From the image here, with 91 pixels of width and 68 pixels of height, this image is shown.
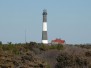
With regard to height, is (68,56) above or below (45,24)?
below

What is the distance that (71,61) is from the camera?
19.2 metres

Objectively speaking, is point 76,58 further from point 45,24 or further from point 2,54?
point 45,24

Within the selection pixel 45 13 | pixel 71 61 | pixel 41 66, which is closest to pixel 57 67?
pixel 71 61

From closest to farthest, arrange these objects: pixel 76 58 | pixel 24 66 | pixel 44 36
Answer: pixel 24 66 → pixel 76 58 → pixel 44 36

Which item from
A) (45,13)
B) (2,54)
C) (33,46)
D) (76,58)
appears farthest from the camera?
(45,13)

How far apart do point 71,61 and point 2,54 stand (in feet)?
11.4

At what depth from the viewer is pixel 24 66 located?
653 inches

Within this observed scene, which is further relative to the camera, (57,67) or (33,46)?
(33,46)

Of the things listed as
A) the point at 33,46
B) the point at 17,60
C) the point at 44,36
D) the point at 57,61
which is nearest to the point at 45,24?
the point at 44,36

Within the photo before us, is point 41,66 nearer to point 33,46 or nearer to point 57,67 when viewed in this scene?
point 57,67

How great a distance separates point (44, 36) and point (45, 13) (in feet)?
18.9

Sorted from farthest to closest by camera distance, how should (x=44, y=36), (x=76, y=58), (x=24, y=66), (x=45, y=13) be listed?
(x=45, y=13)
(x=44, y=36)
(x=76, y=58)
(x=24, y=66)

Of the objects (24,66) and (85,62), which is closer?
(24,66)

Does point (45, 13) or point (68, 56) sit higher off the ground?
point (45, 13)
